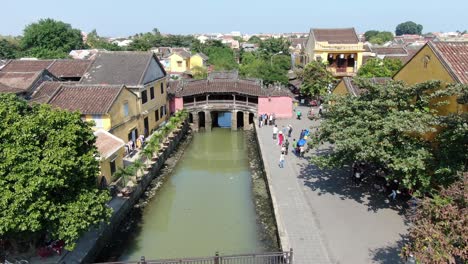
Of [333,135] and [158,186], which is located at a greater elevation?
[333,135]

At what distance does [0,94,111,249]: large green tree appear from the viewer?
11.1 meters

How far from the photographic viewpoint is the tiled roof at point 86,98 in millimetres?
22453

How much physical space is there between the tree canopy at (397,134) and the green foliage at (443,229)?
4.37 m

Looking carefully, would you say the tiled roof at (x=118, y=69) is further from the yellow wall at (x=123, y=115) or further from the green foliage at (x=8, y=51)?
the green foliage at (x=8, y=51)

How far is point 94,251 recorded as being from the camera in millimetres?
14328

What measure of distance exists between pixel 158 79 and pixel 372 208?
786 inches

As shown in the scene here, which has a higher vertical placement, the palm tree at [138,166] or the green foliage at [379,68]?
the green foliage at [379,68]

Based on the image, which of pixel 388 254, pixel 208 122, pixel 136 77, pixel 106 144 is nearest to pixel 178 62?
pixel 208 122

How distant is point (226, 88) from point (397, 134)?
2195 cm

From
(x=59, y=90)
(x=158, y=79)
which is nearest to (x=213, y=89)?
(x=158, y=79)

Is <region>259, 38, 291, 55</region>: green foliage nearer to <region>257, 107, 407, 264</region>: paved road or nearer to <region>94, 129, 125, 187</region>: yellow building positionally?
<region>257, 107, 407, 264</region>: paved road

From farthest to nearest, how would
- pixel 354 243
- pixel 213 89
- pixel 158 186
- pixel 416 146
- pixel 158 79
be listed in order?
pixel 213 89
pixel 158 79
pixel 158 186
pixel 416 146
pixel 354 243

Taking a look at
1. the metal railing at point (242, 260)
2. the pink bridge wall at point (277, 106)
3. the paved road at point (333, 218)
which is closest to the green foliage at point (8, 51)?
the pink bridge wall at point (277, 106)

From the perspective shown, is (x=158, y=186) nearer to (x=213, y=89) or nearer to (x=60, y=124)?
(x=60, y=124)
